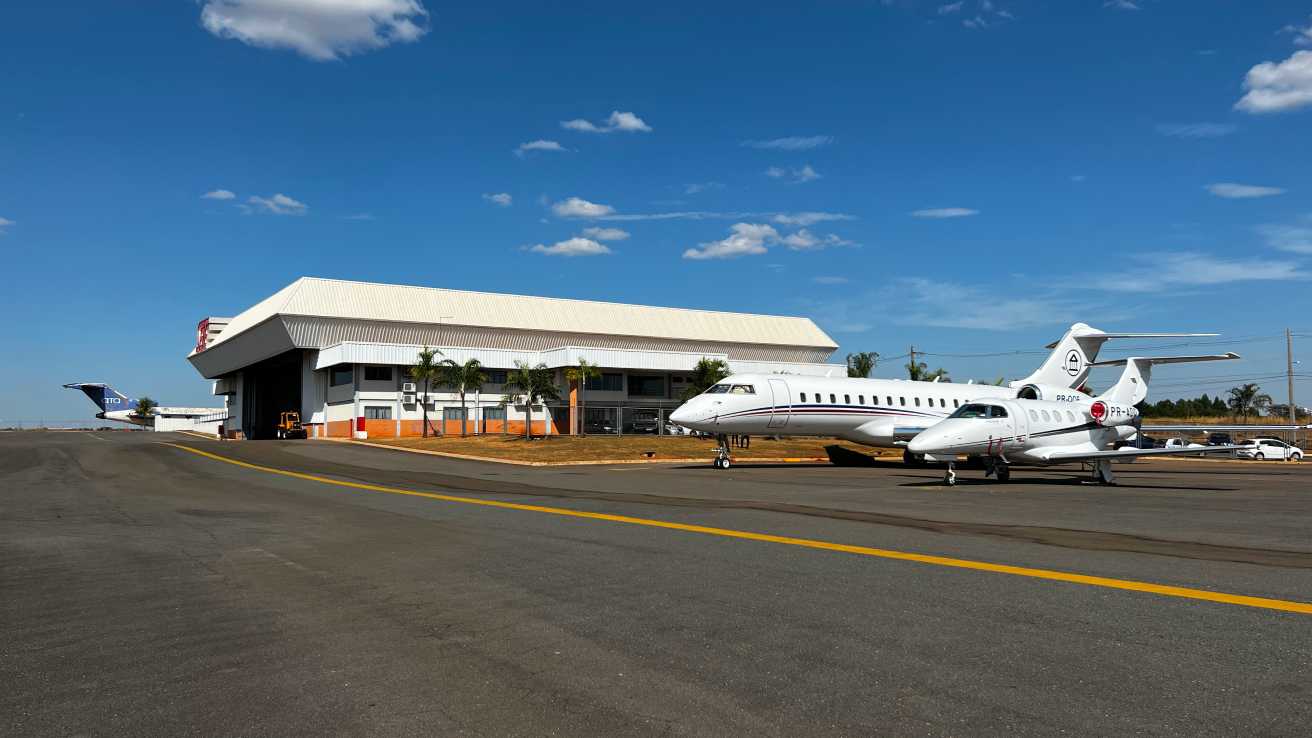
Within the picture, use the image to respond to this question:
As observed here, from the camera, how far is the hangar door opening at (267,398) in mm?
93875

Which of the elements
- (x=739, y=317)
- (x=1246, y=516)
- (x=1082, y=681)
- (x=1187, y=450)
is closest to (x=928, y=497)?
(x=1246, y=516)

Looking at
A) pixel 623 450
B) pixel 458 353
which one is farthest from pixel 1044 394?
pixel 458 353

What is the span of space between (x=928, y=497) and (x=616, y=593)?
41.4ft

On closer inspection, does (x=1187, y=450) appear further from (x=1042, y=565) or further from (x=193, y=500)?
(x=193, y=500)

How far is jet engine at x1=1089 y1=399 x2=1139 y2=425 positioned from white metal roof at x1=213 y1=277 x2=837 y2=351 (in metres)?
63.3

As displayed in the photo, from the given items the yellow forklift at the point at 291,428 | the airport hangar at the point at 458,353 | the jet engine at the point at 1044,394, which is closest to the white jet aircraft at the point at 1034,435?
the jet engine at the point at 1044,394

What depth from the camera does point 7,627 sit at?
624cm

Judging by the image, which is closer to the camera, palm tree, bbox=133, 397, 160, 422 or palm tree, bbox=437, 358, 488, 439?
palm tree, bbox=437, 358, 488, 439

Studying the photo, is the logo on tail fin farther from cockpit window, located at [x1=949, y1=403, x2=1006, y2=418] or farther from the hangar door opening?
the hangar door opening

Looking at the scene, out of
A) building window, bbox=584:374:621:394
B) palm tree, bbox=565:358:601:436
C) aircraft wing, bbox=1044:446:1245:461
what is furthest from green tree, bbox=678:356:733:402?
aircraft wing, bbox=1044:446:1245:461

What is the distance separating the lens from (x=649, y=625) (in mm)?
6020

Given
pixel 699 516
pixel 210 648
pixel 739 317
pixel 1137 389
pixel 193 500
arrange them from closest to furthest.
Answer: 1. pixel 210 648
2. pixel 699 516
3. pixel 193 500
4. pixel 1137 389
5. pixel 739 317

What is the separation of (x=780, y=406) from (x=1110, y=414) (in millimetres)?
10947

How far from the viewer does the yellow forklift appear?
6869cm
